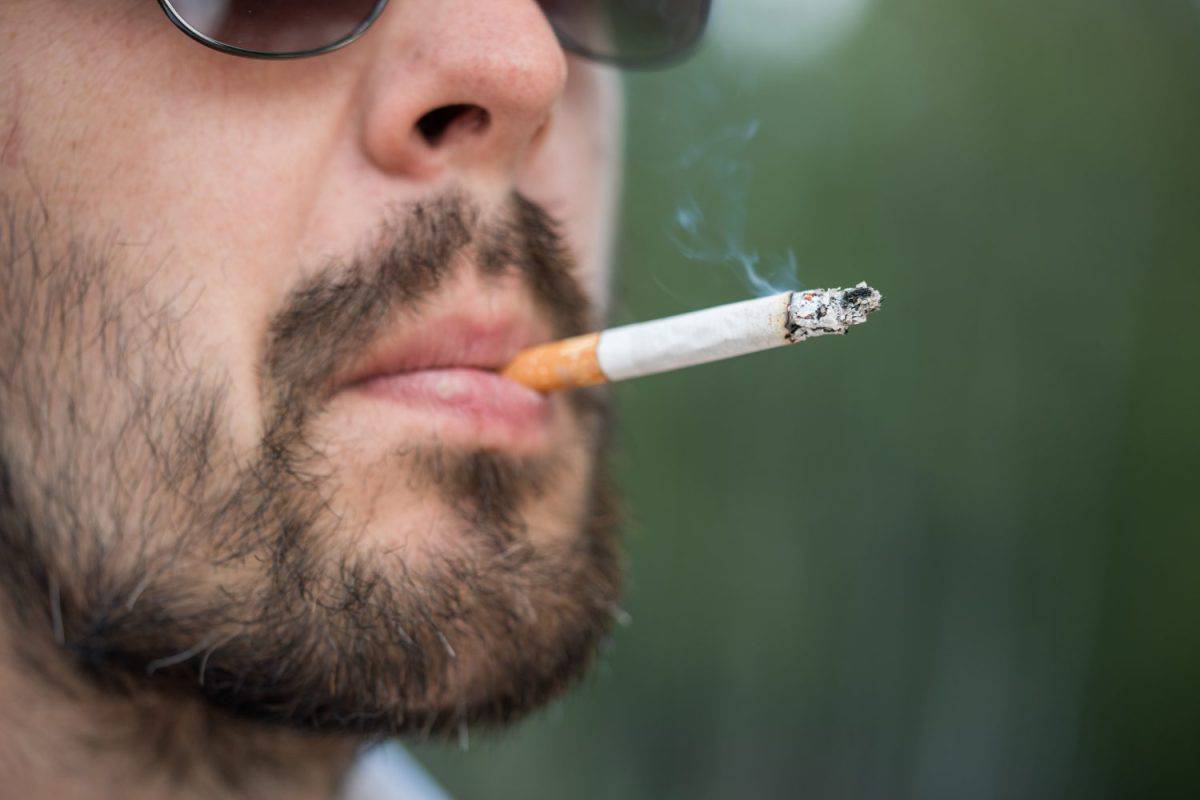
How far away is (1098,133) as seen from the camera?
371 cm

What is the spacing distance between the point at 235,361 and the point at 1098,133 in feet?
12.2

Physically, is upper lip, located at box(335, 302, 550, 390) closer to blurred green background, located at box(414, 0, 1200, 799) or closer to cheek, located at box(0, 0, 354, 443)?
cheek, located at box(0, 0, 354, 443)

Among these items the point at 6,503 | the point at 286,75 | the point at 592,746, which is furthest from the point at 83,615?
the point at 592,746

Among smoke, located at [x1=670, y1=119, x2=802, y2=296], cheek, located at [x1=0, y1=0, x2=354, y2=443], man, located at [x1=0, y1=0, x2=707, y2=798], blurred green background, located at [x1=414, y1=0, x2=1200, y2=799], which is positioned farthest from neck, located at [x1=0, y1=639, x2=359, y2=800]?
blurred green background, located at [x1=414, y1=0, x2=1200, y2=799]

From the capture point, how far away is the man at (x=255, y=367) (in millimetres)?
1045

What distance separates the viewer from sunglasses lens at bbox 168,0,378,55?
1.02 meters

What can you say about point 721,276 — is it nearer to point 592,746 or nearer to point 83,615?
point 592,746

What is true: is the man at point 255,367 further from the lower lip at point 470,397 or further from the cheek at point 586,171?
the cheek at point 586,171

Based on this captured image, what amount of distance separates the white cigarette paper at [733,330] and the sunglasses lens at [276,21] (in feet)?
1.57

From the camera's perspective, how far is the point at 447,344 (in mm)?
1183

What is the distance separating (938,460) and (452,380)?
3178 mm

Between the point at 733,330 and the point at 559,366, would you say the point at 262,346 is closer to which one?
the point at 559,366

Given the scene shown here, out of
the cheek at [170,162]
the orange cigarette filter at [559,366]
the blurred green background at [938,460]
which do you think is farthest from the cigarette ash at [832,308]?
the blurred green background at [938,460]

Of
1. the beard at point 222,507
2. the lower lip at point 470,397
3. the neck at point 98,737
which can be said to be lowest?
the neck at point 98,737
